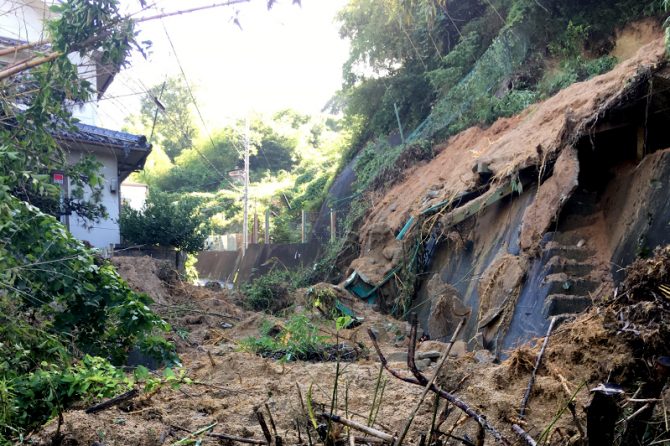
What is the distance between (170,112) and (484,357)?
434 centimetres

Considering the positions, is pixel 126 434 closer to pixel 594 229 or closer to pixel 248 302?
pixel 594 229

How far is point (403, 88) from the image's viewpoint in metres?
19.4

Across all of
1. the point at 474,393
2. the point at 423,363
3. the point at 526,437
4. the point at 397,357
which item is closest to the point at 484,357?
the point at 423,363

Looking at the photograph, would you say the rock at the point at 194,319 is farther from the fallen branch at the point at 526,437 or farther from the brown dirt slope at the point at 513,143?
the fallen branch at the point at 526,437

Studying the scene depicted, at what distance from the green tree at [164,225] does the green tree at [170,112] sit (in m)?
1.62

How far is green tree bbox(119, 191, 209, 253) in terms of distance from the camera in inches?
615

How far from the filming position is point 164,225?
16.0 meters

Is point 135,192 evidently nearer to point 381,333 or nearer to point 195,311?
point 195,311

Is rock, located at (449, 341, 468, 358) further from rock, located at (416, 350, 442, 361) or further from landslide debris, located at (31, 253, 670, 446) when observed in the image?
landslide debris, located at (31, 253, 670, 446)

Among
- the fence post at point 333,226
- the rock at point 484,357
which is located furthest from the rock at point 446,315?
the fence post at point 333,226

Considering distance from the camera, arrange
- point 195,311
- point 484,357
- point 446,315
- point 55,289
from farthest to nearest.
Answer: point 195,311 < point 446,315 < point 484,357 < point 55,289

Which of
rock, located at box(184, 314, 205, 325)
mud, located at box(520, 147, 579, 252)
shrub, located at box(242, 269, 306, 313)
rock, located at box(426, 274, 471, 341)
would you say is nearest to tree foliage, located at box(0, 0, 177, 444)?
mud, located at box(520, 147, 579, 252)

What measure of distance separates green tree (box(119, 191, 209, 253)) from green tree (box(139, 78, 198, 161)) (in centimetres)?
162

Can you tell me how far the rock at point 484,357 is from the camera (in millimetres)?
6176
